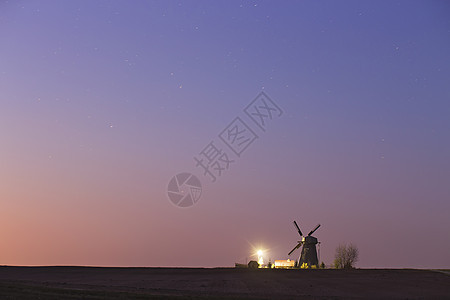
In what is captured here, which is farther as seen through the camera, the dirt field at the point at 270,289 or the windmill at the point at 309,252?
the windmill at the point at 309,252

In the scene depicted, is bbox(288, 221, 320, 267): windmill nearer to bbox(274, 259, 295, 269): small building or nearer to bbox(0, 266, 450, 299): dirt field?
bbox(274, 259, 295, 269): small building

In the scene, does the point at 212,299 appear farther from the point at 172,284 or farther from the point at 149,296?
the point at 172,284

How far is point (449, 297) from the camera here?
42.9 m

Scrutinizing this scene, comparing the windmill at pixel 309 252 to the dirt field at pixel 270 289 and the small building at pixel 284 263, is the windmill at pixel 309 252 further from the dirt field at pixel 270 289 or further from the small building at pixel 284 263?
the dirt field at pixel 270 289

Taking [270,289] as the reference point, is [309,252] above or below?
above

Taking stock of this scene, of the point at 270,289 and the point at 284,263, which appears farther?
the point at 284,263

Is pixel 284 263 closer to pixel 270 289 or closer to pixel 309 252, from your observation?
pixel 309 252

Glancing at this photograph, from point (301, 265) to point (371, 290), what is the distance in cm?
6178

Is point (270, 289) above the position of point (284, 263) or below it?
below

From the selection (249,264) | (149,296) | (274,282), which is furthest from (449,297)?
(249,264)

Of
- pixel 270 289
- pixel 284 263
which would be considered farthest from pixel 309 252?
pixel 270 289

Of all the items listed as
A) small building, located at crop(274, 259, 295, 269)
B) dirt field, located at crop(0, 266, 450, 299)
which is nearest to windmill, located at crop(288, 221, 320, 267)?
small building, located at crop(274, 259, 295, 269)

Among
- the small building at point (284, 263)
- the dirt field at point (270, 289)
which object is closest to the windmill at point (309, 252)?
the small building at point (284, 263)

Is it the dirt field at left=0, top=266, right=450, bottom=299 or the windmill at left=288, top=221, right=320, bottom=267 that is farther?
the windmill at left=288, top=221, right=320, bottom=267
